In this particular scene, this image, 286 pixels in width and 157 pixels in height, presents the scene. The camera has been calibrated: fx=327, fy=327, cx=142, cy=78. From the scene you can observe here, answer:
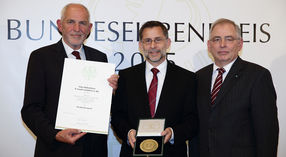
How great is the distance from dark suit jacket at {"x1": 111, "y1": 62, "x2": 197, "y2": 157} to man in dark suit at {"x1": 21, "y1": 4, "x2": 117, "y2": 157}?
24cm

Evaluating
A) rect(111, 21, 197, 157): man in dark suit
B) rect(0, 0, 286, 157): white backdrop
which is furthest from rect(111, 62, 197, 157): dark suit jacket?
rect(0, 0, 286, 157): white backdrop

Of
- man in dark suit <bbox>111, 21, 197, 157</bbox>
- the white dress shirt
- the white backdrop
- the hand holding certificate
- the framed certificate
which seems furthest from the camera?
the white backdrop

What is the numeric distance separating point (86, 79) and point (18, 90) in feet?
4.95

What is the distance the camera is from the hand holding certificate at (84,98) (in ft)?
8.30

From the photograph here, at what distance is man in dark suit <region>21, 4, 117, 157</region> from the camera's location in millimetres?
2566

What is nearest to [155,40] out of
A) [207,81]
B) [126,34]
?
[207,81]

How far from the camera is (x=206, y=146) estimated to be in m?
2.71

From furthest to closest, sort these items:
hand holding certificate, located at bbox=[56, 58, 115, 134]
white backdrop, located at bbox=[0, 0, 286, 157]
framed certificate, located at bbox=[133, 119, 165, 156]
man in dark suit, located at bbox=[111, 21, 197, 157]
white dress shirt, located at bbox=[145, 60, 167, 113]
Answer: white backdrop, located at bbox=[0, 0, 286, 157], white dress shirt, located at bbox=[145, 60, 167, 113], man in dark suit, located at bbox=[111, 21, 197, 157], hand holding certificate, located at bbox=[56, 58, 115, 134], framed certificate, located at bbox=[133, 119, 165, 156]

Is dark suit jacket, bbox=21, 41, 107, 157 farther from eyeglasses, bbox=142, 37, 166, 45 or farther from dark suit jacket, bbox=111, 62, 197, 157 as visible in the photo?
eyeglasses, bbox=142, 37, 166, 45

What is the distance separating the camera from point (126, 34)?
377 cm

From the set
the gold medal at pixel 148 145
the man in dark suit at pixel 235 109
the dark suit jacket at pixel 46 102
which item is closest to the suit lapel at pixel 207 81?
the man in dark suit at pixel 235 109

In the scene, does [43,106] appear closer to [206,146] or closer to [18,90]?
[18,90]

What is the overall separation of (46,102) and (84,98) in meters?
0.38

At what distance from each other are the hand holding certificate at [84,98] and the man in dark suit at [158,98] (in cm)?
23
